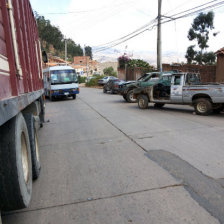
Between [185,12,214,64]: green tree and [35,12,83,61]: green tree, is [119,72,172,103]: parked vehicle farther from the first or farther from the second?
[35,12,83,61]: green tree

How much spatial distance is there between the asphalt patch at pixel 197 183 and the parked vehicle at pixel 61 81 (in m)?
14.4

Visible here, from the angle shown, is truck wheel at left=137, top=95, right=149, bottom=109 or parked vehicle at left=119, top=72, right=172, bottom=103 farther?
parked vehicle at left=119, top=72, right=172, bottom=103

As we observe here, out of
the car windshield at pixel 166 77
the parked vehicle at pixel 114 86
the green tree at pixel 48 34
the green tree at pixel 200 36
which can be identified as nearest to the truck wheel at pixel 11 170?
the car windshield at pixel 166 77

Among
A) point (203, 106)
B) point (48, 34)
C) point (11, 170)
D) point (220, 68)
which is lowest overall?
point (203, 106)

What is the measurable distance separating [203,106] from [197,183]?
6.50m

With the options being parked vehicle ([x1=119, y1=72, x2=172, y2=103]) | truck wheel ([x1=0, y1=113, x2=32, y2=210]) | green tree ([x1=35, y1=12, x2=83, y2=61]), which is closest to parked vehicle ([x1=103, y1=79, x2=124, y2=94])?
parked vehicle ([x1=119, y1=72, x2=172, y2=103])

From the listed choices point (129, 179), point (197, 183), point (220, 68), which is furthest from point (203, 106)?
point (220, 68)

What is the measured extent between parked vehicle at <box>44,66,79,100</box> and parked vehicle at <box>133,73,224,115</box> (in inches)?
304

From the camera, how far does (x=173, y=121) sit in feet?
27.2

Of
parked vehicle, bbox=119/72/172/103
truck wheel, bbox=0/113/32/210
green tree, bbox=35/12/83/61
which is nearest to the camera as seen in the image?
truck wheel, bbox=0/113/32/210

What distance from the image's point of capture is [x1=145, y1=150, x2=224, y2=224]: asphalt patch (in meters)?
2.80

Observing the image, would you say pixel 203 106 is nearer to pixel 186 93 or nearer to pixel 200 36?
pixel 186 93

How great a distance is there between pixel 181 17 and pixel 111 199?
15355 millimetres

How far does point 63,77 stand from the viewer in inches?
730
